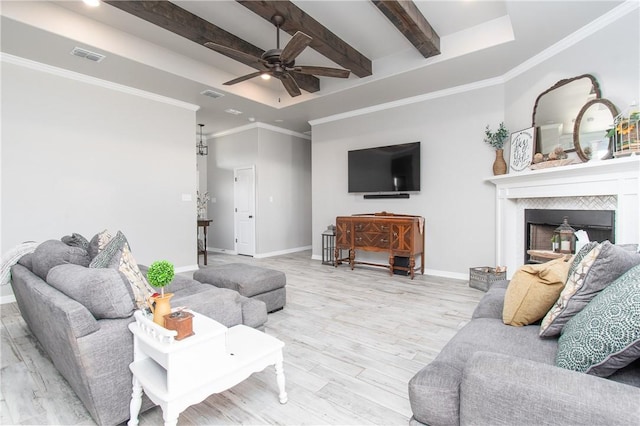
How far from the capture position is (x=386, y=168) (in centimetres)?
527

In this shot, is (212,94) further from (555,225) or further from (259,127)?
(555,225)

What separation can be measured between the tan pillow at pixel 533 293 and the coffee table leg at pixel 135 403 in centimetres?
188

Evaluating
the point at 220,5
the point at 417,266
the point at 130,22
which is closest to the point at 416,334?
the point at 417,266

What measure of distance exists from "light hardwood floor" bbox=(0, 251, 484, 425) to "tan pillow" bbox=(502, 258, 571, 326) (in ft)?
2.54

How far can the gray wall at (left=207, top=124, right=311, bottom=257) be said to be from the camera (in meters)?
6.75

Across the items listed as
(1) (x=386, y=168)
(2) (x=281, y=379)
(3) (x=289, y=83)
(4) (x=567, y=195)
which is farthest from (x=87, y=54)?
(4) (x=567, y=195)

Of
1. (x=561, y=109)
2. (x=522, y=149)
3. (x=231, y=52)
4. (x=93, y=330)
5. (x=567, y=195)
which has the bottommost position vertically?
(x=93, y=330)

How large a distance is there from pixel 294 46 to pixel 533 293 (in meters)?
2.64

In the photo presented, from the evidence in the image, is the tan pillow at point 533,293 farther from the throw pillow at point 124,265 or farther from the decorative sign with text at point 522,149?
the decorative sign with text at point 522,149

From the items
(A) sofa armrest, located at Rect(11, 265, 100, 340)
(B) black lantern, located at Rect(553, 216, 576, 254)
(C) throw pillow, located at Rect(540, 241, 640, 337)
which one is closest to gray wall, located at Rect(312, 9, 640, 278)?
(B) black lantern, located at Rect(553, 216, 576, 254)

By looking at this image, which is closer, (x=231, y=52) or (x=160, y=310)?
(x=160, y=310)

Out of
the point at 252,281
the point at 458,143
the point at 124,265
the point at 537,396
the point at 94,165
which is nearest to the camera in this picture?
the point at 537,396

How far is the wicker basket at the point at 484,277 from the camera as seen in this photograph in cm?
391

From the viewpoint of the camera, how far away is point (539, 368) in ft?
3.13
